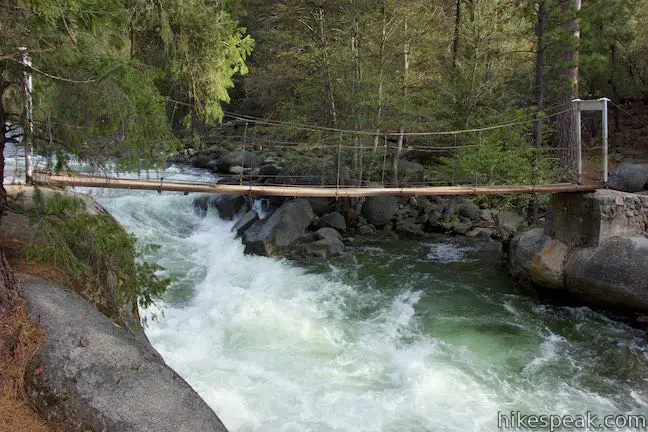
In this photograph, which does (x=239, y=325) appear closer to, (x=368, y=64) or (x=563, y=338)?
(x=563, y=338)

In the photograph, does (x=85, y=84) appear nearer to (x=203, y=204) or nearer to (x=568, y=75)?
(x=203, y=204)

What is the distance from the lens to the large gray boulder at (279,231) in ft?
29.0

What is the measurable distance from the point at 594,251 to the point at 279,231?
478 cm

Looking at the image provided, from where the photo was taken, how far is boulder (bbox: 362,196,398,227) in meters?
10.6

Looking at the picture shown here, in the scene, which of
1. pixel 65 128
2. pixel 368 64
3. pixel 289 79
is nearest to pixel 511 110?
pixel 368 64

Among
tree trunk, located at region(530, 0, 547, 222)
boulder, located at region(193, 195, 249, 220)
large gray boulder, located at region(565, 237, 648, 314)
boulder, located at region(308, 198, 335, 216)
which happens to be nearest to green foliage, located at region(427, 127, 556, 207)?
tree trunk, located at region(530, 0, 547, 222)

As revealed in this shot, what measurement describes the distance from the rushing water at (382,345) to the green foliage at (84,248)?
0.48m

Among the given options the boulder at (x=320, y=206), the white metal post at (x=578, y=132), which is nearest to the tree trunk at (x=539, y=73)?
the white metal post at (x=578, y=132)

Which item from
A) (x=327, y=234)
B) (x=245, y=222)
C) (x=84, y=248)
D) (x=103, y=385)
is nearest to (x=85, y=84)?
(x=84, y=248)

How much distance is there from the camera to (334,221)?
10273 millimetres

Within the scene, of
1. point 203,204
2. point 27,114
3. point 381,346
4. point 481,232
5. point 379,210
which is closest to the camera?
point 27,114

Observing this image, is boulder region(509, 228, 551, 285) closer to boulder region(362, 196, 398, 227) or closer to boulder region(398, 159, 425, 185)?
boulder region(362, 196, 398, 227)

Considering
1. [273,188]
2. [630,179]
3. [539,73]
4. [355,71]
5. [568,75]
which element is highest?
[355,71]

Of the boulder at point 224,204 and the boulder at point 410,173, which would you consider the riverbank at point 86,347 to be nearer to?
the boulder at point 224,204
